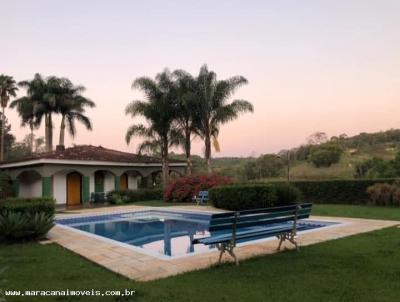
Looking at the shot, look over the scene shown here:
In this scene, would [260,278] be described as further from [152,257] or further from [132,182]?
[132,182]

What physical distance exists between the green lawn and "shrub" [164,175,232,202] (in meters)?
16.2

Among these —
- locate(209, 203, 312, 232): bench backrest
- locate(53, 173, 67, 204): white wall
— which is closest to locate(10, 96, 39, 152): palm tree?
locate(53, 173, 67, 204): white wall

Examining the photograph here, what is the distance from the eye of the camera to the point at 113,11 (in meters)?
16.6

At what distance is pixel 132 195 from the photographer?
26.9 m

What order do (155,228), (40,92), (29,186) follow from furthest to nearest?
(40,92) < (29,186) < (155,228)

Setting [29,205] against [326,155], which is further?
[326,155]

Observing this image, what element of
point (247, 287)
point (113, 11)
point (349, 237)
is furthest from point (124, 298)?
point (113, 11)

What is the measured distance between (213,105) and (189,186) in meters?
6.15

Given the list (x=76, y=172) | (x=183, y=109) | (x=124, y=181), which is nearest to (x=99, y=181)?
(x=76, y=172)

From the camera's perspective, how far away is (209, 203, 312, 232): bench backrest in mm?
6352

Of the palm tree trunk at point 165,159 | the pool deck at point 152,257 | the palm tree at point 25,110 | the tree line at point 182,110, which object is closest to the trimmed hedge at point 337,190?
the tree line at point 182,110

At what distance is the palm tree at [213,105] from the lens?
26.2 meters

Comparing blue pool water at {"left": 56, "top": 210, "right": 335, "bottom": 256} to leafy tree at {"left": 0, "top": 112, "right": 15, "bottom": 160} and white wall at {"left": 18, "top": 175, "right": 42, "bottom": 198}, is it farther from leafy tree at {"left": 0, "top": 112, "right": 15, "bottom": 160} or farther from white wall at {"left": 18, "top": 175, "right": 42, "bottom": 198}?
leafy tree at {"left": 0, "top": 112, "right": 15, "bottom": 160}

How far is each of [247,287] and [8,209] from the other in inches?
296
